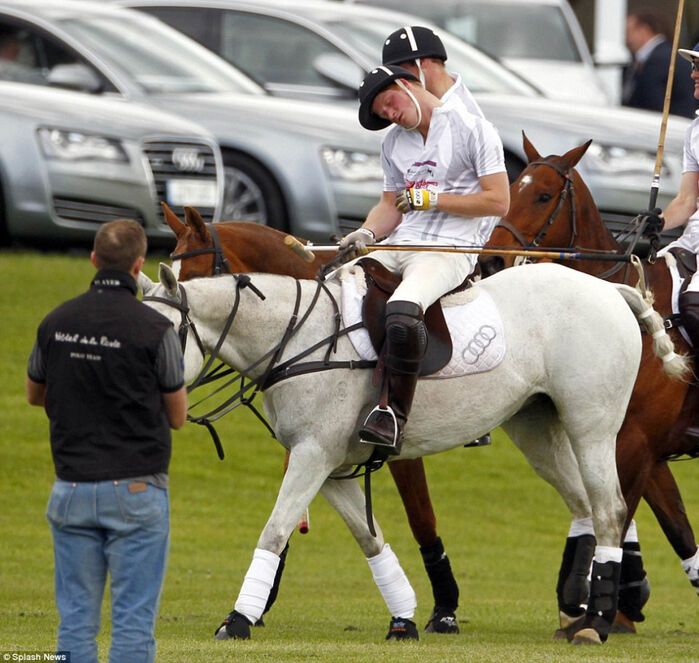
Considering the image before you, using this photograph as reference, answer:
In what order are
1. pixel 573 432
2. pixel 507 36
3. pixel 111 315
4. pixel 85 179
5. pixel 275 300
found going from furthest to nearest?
1. pixel 507 36
2. pixel 85 179
3. pixel 573 432
4. pixel 275 300
5. pixel 111 315

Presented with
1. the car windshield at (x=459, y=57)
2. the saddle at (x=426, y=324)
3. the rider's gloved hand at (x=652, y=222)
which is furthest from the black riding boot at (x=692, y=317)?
the car windshield at (x=459, y=57)

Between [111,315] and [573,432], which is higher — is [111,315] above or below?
above

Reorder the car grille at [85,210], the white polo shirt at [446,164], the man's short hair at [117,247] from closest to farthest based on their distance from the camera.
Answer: the man's short hair at [117,247] < the white polo shirt at [446,164] < the car grille at [85,210]

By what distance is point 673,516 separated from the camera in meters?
10.5

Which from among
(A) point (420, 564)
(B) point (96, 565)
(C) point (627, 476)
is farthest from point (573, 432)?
(A) point (420, 564)

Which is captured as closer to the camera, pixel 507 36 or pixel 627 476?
pixel 627 476

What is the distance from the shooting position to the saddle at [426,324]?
9000mm

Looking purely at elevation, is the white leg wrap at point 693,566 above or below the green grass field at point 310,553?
above

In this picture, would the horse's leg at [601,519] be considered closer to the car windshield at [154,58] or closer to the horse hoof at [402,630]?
the horse hoof at [402,630]

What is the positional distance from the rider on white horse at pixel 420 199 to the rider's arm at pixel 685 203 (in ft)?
4.56

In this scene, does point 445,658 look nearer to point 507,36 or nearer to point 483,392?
point 483,392

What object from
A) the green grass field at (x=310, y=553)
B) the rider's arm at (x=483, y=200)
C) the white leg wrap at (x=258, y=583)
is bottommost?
the green grass field at (x=310, y=553)

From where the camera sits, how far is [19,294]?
18.5 meters

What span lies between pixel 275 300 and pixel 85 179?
939cm
